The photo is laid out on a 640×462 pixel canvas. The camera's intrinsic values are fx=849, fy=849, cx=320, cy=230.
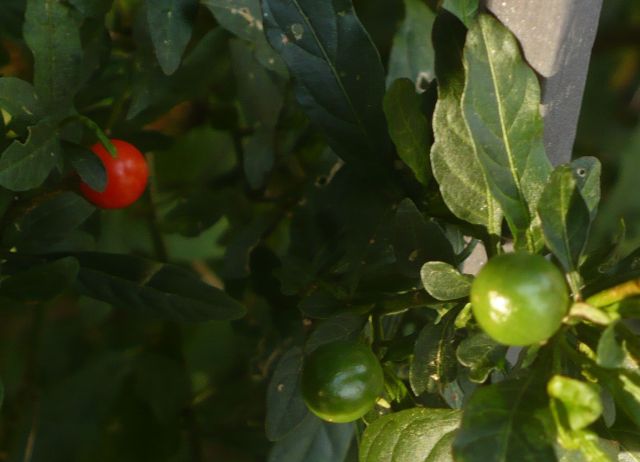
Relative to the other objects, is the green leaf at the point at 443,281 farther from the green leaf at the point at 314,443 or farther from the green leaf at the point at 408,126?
the green leaf at the point at 314,443

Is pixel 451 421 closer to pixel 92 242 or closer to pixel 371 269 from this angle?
pixel 371 269

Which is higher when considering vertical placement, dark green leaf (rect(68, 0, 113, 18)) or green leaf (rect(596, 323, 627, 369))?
green leaf (rect(596, 323, 627, 369))

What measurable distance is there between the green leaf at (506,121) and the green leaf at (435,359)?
2.7 inches

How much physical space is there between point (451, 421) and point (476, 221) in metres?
0.11

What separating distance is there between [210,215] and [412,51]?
9.2 inches

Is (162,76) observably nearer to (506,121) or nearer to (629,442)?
(506,121)

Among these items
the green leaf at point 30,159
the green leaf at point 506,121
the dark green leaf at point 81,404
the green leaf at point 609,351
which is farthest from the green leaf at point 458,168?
the dark green leaf at point 81,404

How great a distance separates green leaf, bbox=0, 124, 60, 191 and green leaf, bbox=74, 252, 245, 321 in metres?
0.09

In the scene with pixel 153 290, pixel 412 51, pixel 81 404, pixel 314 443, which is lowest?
pixel 81 404

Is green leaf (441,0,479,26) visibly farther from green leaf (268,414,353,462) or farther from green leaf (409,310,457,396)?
green leaf (268,414,353,462)

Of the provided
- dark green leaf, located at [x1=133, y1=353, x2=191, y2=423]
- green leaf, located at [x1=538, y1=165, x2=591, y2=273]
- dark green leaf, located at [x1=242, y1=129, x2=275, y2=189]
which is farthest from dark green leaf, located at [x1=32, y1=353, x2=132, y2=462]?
green leaf, located at [x1=538, y1=165, x2=591, y2=273]

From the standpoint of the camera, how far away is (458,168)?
19.1 inches

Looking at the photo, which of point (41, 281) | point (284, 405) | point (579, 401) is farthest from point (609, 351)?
point (41, 281)

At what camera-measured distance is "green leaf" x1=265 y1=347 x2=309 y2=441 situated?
1.79 ft
